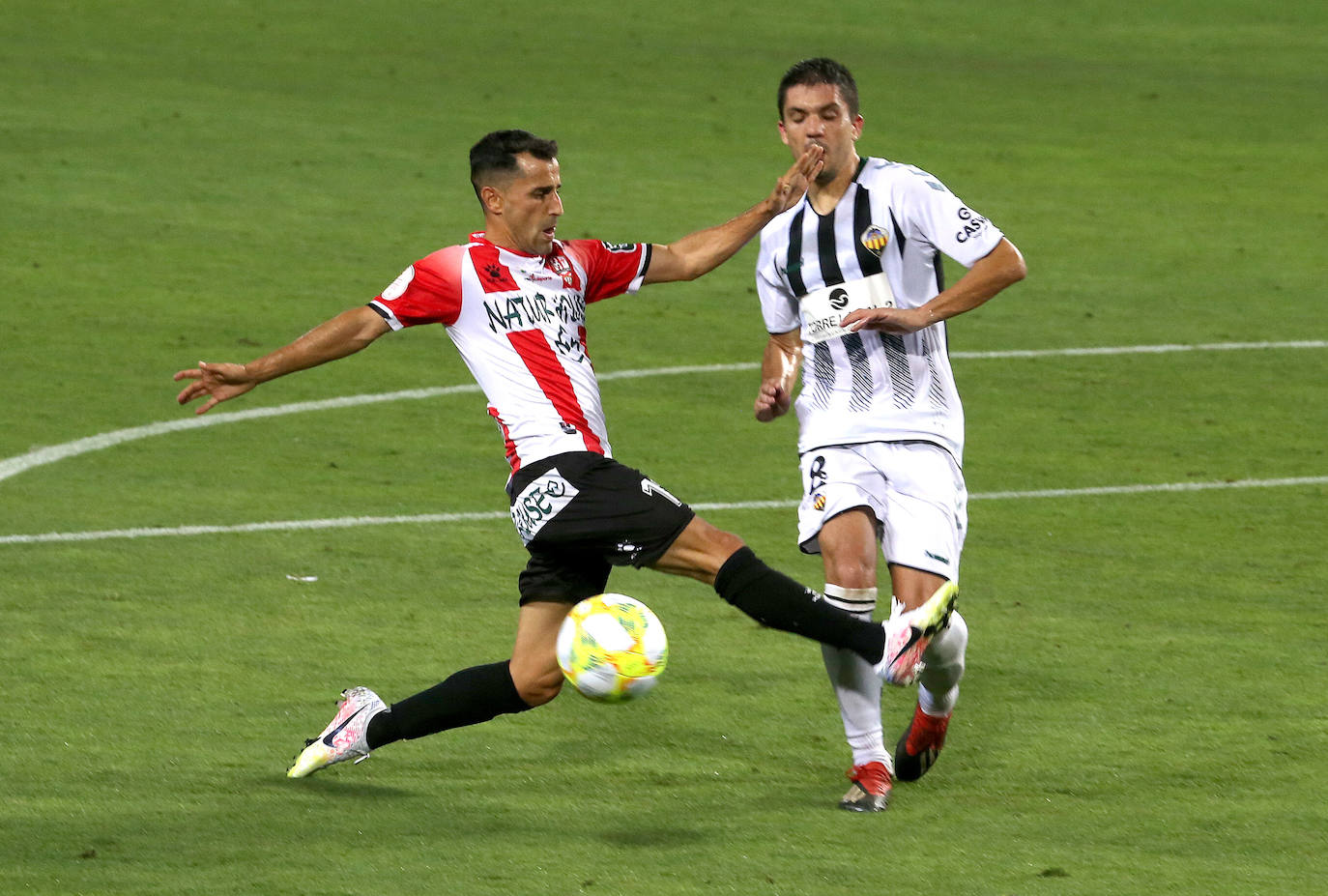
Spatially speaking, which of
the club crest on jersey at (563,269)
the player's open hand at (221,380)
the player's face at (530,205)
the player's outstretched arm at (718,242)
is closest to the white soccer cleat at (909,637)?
the player's outstretched arm at (718,242)

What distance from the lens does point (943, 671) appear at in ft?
21.7

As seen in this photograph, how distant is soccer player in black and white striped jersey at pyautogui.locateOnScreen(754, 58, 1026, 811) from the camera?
647 cm

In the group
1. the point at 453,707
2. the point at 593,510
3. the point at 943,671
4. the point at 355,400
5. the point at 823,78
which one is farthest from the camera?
the point at 355,400

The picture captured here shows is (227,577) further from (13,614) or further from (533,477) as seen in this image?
(533,477)

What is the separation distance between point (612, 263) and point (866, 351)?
Result: 0.88 meters

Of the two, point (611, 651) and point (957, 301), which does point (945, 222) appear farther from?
point (611, 651)

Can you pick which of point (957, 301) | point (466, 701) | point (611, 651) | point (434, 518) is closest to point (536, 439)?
point (611, 651)

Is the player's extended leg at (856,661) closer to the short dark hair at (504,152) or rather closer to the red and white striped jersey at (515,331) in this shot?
the red and white striped jersey at (515,331)

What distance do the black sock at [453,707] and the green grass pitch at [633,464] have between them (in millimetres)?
189

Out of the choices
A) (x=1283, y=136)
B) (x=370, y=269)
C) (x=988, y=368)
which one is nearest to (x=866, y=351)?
(x=988, y=368)

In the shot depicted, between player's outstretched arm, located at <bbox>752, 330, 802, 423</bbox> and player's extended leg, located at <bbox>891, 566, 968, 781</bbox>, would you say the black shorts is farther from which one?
player's extended leg, located at <bbox>891, 566, 968, 781</bbox>

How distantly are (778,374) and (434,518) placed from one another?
3.45 metres

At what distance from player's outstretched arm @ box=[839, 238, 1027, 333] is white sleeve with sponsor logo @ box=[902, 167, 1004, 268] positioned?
0.04m

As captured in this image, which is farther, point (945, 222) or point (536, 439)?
point (945, 222)
